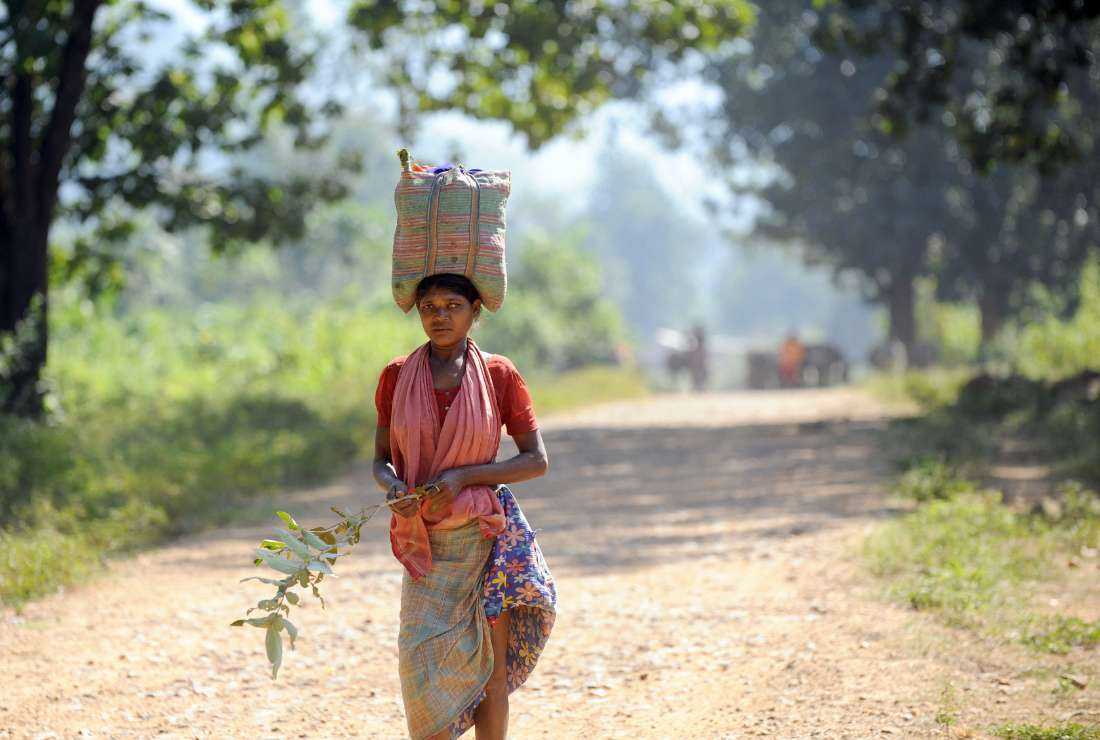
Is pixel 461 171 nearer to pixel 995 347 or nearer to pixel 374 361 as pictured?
pixel 374 361

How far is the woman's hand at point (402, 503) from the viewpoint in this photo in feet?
12.4

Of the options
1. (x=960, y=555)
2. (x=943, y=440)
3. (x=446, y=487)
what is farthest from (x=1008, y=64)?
(x=446, y=487)

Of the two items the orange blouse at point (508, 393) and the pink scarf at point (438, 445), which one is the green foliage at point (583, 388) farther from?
the pink scarf at point (438, 445)

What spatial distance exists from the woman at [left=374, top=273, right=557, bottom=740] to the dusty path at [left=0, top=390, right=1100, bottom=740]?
112 cm

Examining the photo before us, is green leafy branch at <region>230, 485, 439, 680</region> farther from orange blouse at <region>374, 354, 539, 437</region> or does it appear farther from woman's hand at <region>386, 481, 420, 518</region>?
orange blouse at <region>374, 354, 539, 437</region>

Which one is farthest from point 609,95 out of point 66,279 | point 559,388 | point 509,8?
point 559,388

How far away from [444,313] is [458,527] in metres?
0.67

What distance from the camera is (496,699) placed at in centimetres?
396

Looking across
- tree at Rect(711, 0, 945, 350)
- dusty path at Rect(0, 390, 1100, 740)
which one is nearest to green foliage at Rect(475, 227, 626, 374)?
tree at Rect(711, 0, 945, 350)

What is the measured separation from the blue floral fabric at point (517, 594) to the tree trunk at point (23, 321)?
28.9 feet

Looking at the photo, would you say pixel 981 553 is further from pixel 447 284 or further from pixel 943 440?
pixel 943 440

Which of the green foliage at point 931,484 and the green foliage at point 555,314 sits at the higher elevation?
the green foliage at point 555,314

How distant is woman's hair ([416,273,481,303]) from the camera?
3.87 metres

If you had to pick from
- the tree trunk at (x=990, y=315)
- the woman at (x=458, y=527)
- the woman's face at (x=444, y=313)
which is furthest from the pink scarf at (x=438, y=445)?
the tree trunk at (x=990, y=315)
